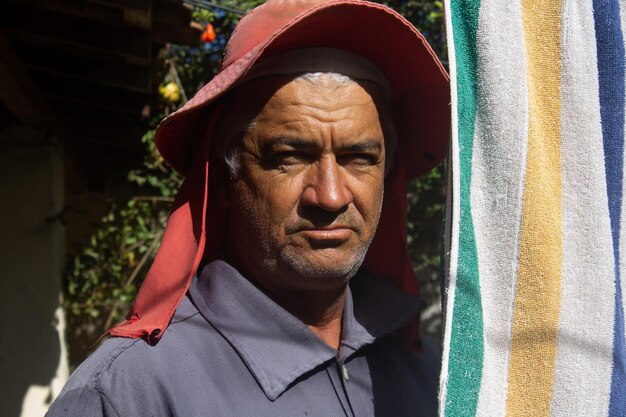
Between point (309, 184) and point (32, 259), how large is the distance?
10.2 feet

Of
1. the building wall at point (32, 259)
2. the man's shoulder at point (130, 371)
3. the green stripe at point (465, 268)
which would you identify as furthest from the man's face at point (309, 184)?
the building wall at point (32, 259)

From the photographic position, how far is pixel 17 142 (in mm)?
4156

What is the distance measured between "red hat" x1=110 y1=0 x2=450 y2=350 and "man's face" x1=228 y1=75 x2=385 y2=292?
4.3 inches

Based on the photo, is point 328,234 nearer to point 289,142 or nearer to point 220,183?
point 289,142

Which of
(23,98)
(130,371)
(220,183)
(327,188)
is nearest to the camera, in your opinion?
(130,371)

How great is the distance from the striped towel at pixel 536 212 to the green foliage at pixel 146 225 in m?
2.77

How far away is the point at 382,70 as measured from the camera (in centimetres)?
182

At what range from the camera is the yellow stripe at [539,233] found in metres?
1.19

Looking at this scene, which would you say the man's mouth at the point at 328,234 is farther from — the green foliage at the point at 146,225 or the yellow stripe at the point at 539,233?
the green foliage at the point at 146,225

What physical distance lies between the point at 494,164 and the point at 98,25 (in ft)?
7.50

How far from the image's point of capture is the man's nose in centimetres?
156

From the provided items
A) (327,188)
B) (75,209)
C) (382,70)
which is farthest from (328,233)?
(75,209)

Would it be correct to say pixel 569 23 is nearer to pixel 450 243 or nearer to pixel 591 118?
pixel 591 118

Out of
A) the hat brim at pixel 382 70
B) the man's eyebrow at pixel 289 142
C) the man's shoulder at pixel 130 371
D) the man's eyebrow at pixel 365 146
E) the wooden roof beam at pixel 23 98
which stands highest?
the wooden roof beam at pixel 23 98
